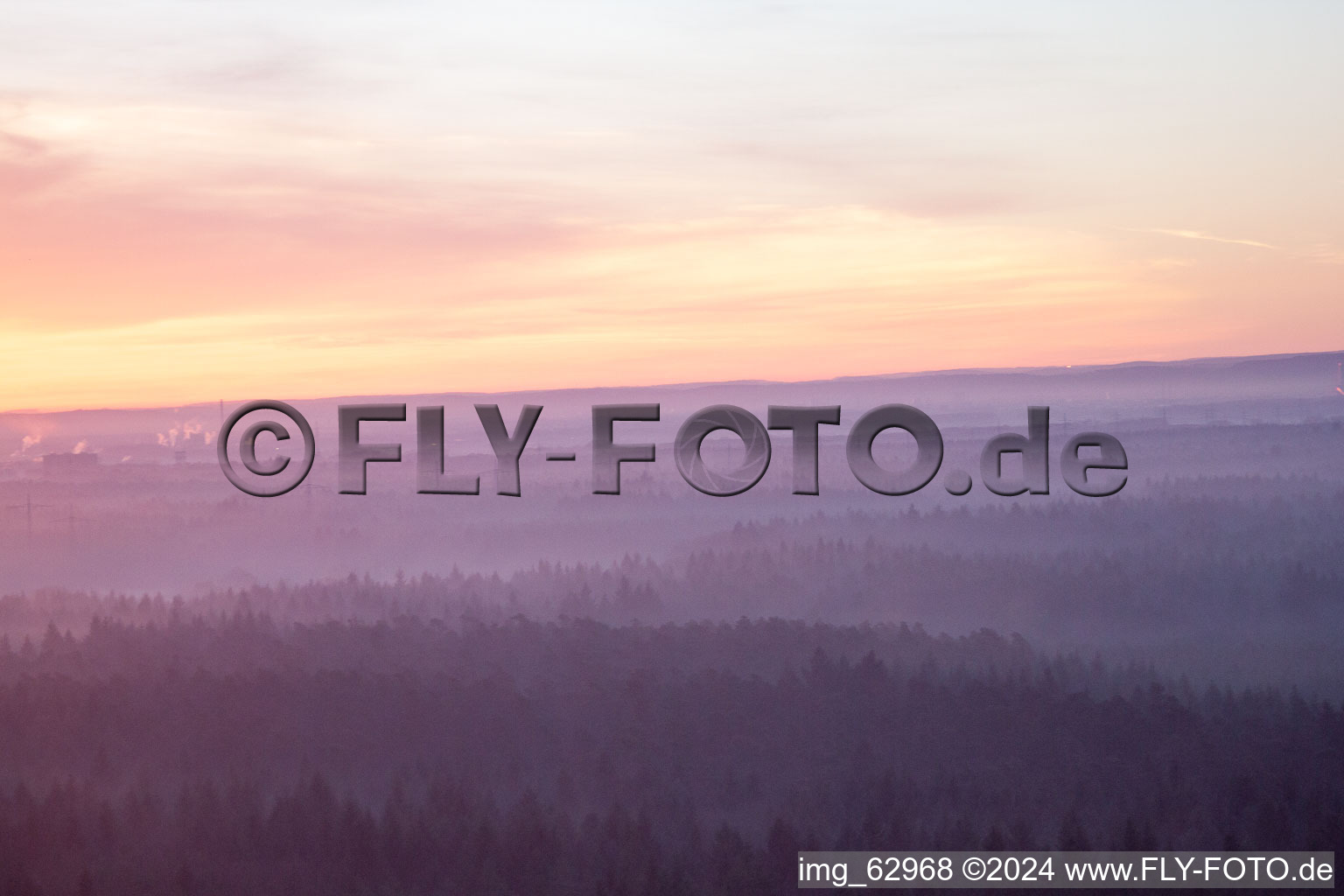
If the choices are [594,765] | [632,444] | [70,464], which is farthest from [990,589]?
[70,464]

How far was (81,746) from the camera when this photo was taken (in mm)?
22312

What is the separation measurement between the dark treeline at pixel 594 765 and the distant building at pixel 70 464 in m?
56.8

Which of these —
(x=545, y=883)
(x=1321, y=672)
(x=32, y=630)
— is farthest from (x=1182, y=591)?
(x=32, y=630)

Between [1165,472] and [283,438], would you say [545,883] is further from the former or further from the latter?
[1165,472]

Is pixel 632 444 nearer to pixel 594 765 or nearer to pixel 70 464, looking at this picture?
pixel 594 765

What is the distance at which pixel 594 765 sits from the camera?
20.7m

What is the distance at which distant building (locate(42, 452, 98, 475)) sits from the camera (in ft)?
264

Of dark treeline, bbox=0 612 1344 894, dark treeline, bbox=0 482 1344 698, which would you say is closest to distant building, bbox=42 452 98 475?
dark treeline, bbox=0 482 1344 698

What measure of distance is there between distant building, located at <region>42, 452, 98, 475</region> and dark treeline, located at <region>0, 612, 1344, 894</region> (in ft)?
186

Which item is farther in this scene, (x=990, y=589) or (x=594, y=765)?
(x=990, y=589)

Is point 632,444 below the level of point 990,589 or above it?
above

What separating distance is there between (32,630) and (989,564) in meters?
35.7

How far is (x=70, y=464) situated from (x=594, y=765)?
73.4 metres

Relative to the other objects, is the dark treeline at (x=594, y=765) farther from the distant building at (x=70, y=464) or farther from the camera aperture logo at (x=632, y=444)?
the distant building at (x=70, y=464)
